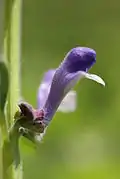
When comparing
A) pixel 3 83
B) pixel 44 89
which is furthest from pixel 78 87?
pixel 3 83

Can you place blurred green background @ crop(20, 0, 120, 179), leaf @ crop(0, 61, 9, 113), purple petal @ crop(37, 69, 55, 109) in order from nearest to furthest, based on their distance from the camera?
leaf @ crop(0, 61, 9, 113) → purple petal @ crop(37, 69, 55, 109) → blurred green background @ crop(20, 0, 120, 179)

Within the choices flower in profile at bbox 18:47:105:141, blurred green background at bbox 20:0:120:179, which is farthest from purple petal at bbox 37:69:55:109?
blurred green background at bbox 20:0:120:179

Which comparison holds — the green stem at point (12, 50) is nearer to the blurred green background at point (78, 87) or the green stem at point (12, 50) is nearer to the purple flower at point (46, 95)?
the purple flower at point (46, 95)

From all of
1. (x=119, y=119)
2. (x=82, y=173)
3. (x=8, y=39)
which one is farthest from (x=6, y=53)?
(x=119, y=119)

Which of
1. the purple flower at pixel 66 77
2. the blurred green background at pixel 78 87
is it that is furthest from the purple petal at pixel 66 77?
the blurred green background at pixel 78 87

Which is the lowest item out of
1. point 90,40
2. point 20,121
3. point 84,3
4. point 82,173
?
point 20,121

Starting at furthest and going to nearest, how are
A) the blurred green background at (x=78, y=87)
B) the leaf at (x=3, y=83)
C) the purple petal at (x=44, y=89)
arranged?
1. the blurred green background at (x=78, y=87)
2. the purple petal at (x=44, y=89)
3. the leaf at (x=3, y=83)

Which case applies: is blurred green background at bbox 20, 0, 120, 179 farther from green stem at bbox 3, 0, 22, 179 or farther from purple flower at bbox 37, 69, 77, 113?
green stem at bbox 3, 0, 22, 179

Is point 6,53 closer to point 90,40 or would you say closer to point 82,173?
point 82,173
